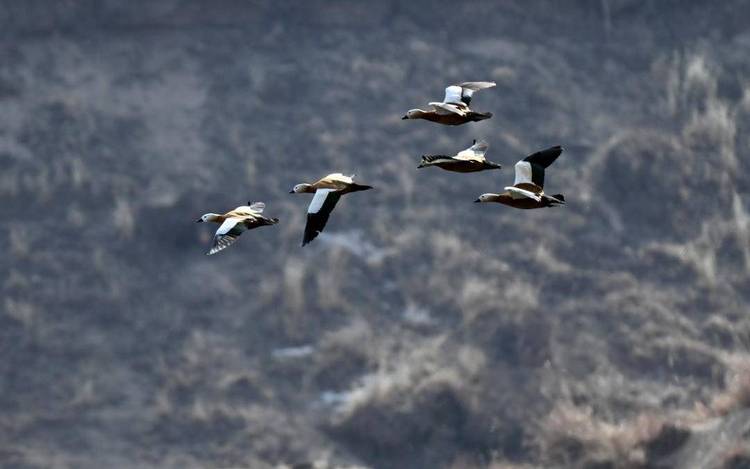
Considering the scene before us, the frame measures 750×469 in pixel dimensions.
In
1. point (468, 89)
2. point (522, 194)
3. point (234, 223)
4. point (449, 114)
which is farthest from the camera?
point (468, 89)

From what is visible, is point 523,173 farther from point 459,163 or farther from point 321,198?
point 321,198

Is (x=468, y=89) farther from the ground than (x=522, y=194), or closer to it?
farther from the ground

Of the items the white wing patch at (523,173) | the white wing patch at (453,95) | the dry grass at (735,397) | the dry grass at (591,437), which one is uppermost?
the white wing patch at (453,95)

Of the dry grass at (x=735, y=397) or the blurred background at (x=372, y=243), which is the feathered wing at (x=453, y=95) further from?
the dry grass at (x=735, y=397)

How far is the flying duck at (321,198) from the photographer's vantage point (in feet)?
64.7

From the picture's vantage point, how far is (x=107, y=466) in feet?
131

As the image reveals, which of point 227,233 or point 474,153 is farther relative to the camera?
point 474,153

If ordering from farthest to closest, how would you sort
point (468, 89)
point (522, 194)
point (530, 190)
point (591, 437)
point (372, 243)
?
point (372, 243)
point (591, 437)
point (468, 89)
point (530, 190)
point (522, 194)

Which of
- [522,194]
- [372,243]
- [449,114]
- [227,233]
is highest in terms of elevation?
[449,114]

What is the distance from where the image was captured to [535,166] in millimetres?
20516

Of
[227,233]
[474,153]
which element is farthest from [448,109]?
[227,233]

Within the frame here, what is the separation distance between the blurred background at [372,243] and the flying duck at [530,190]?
1547 centimetres

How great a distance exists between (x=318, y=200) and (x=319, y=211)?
0.58ft

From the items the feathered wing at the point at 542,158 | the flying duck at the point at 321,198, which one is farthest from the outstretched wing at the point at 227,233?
the feathered wing at the point at 542,158
